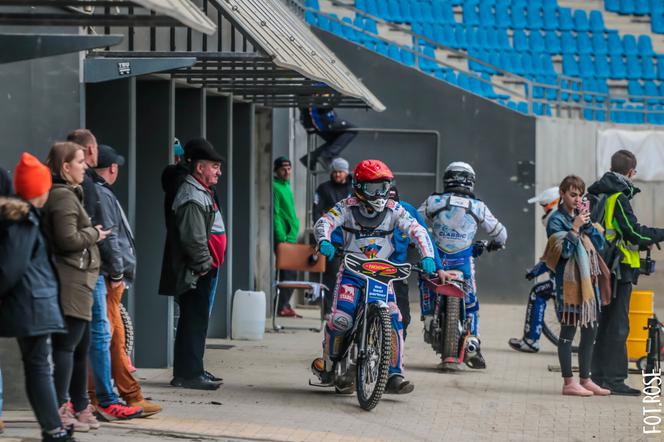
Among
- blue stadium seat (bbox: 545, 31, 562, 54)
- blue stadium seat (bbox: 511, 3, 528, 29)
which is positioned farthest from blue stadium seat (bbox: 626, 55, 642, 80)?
blue stadium seat (bbox: 511, 3, 528, 29)

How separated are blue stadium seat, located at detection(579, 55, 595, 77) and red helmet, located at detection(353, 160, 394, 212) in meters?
16.8

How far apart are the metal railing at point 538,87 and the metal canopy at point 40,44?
435 inches

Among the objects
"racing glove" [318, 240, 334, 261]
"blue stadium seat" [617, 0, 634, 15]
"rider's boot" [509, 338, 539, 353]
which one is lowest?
"rider's boot" [509, 338, 539, 353]

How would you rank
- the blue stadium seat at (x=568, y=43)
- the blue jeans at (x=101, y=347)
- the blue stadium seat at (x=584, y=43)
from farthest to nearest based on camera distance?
the blue stadium seat at (x=584, y=43)
the blue stadium seat at (x=568, y=43)
the blue jeans at (x=101, y=347)

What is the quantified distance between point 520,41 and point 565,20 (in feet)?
4.35

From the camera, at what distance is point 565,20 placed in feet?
88.5

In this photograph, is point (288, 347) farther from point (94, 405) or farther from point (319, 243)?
point (94, 405)

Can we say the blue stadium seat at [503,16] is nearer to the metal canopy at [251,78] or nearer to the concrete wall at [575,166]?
the concrete wall at [575,166]

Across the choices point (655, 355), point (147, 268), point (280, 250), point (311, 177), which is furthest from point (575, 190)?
point (311, 177)

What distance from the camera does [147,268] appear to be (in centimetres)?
1161

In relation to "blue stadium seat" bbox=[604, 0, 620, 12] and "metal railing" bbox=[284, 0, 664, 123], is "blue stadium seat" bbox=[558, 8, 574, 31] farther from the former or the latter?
"metal railing" bbox=[284, 0, 664, 123]

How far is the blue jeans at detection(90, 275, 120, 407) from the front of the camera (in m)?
8.11

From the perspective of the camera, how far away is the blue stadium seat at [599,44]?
1046 inches

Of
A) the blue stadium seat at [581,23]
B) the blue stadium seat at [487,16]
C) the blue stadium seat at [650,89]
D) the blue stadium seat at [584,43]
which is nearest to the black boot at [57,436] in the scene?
the blue stadium seat at [650,89]
